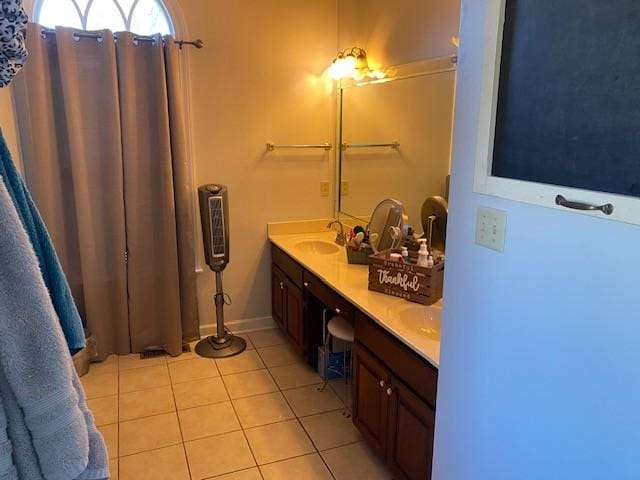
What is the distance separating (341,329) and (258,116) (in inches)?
66.8

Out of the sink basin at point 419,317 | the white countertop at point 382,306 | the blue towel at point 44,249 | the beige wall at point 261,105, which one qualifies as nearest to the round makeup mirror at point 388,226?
the white countertop at point 382,306

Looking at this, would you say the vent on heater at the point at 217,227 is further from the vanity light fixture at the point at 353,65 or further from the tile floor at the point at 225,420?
the vanity light fixture at the point at 353,65

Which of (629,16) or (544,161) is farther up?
(629,16)

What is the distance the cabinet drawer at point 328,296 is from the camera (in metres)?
2.35

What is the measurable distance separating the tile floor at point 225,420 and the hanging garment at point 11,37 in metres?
1.87

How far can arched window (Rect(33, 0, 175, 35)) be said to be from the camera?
2.88 meters

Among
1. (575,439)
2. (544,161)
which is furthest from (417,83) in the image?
(575,439)

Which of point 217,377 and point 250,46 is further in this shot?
point 250,46

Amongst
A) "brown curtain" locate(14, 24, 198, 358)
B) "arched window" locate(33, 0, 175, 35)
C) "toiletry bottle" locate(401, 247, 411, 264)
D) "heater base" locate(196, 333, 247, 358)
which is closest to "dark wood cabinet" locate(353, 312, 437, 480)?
"toiletry bottle" locate(401, 247, 411, 264)

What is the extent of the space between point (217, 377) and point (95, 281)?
3.32 ft

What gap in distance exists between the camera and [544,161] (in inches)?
44.6

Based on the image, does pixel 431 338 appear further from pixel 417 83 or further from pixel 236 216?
pixel 236 216

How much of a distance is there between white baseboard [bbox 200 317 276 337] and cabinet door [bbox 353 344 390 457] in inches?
61.0

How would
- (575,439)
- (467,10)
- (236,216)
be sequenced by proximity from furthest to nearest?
(236,216), (467,10), (575,439)
